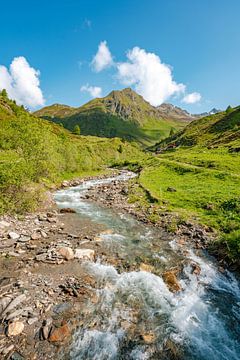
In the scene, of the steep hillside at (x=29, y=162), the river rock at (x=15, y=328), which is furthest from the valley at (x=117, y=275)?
the steep hillside at (x=29, y=162)

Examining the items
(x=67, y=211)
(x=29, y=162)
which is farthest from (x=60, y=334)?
(x=29, y=162)

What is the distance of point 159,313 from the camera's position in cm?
1154

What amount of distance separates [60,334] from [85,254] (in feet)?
22.7

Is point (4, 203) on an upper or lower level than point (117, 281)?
upper

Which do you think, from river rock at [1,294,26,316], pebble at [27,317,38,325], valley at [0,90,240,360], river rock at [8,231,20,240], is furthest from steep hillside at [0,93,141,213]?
pebble at [27,317,38,325]

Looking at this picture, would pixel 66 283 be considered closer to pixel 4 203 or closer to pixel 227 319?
pixel 227 319

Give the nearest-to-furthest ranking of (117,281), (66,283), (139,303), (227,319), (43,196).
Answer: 1. (227,319)
2. (139,303)
3. (66,283)
4. (117,281)
5. (43,196)

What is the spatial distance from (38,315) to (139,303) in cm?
512

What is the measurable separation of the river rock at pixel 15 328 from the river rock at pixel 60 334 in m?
1.33

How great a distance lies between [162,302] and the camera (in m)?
12.4

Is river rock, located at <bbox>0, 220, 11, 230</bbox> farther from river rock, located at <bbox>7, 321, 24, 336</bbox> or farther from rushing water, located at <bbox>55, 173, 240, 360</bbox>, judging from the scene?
river rock, located at <bbox>7, 321, 24, 336</bbox>

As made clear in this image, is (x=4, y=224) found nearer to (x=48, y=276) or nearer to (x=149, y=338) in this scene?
(x=48, y=276)

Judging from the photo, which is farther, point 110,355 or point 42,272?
point 42,272

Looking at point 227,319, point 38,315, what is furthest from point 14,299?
point 227,319
